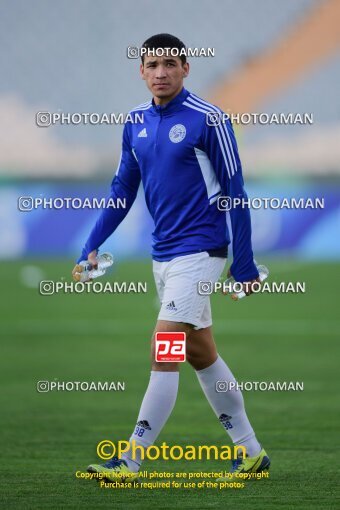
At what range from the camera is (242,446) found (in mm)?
5574

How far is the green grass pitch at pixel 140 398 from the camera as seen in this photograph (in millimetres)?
5164

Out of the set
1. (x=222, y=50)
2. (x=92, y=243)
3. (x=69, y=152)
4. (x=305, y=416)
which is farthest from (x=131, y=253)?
(x=92, y=243)

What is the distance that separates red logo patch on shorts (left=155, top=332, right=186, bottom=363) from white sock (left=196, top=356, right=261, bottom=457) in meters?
0.31

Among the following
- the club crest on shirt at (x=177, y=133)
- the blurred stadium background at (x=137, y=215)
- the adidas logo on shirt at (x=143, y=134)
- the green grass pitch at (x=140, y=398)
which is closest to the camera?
the green grass pitch at (x=140, y=398)

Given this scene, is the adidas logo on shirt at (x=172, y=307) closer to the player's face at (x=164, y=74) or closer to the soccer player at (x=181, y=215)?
the soccer player at (x=181, y=215)

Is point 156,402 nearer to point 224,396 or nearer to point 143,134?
point 224,396

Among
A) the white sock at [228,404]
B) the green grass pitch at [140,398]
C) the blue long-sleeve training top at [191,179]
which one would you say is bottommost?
the green grass pitch at [140,398]

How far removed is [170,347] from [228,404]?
0.52 m

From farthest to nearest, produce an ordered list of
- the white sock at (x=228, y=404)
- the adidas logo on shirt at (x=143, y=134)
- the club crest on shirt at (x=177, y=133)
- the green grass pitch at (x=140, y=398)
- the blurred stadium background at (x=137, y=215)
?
the blurred stadium background at (x=137, y=215) → the white sock at (x=228, y=404) → the adidas logo on shirt at (x=143, y=134) → the club crest on shirt at (x=177, y=133) → the green grass pitch at (x=140, y=398)

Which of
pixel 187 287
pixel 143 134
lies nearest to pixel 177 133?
pixel 143 134

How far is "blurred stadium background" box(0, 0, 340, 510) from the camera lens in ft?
27.0

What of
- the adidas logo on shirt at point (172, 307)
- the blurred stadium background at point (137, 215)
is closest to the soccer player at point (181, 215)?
the adidas logo on shirt at point (172, 307)

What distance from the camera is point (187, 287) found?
526 centimetres

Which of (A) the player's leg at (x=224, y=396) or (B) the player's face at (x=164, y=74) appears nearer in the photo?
(B) the player's face at (x=164, y=74)
